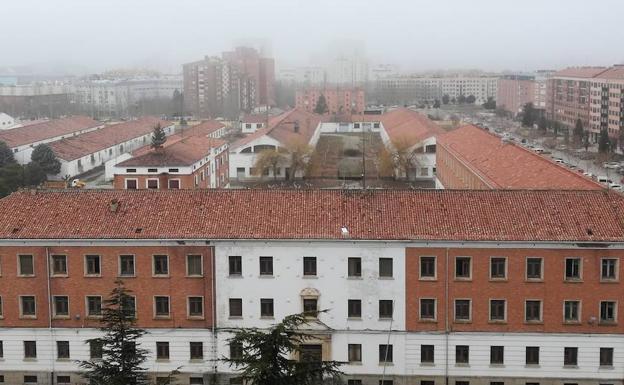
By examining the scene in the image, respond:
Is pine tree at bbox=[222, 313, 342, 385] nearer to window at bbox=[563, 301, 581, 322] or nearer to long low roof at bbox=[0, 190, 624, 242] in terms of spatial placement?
long low roof at bbox=[0, 190, 624, 242]

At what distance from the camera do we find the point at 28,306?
16.2m

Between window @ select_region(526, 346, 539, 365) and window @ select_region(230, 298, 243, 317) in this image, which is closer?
window @ select_region(526, 346, 539, 365)

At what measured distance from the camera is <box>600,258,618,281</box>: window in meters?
15.4

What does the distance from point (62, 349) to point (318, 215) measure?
6117 mm

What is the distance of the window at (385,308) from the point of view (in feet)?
51.9

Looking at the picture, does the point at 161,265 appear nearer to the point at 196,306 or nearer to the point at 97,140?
the point at 196,306

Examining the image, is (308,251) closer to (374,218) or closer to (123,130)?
(374,218)

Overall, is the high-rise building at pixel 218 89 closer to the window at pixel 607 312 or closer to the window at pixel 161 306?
the window at pixel 161 306

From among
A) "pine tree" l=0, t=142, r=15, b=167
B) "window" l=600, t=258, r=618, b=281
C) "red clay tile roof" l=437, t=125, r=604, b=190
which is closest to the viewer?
"window" l=600, t=258, r=618, b=281

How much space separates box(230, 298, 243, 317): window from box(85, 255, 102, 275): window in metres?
2.86

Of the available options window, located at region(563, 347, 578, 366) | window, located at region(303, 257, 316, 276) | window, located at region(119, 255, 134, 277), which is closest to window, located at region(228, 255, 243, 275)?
window, located at region(303, 257, 316, 276)

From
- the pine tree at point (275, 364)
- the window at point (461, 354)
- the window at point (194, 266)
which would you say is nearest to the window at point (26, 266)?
the window at point (194, 266)

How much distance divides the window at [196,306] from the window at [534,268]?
6767 mm

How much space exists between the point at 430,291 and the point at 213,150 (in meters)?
20.8
